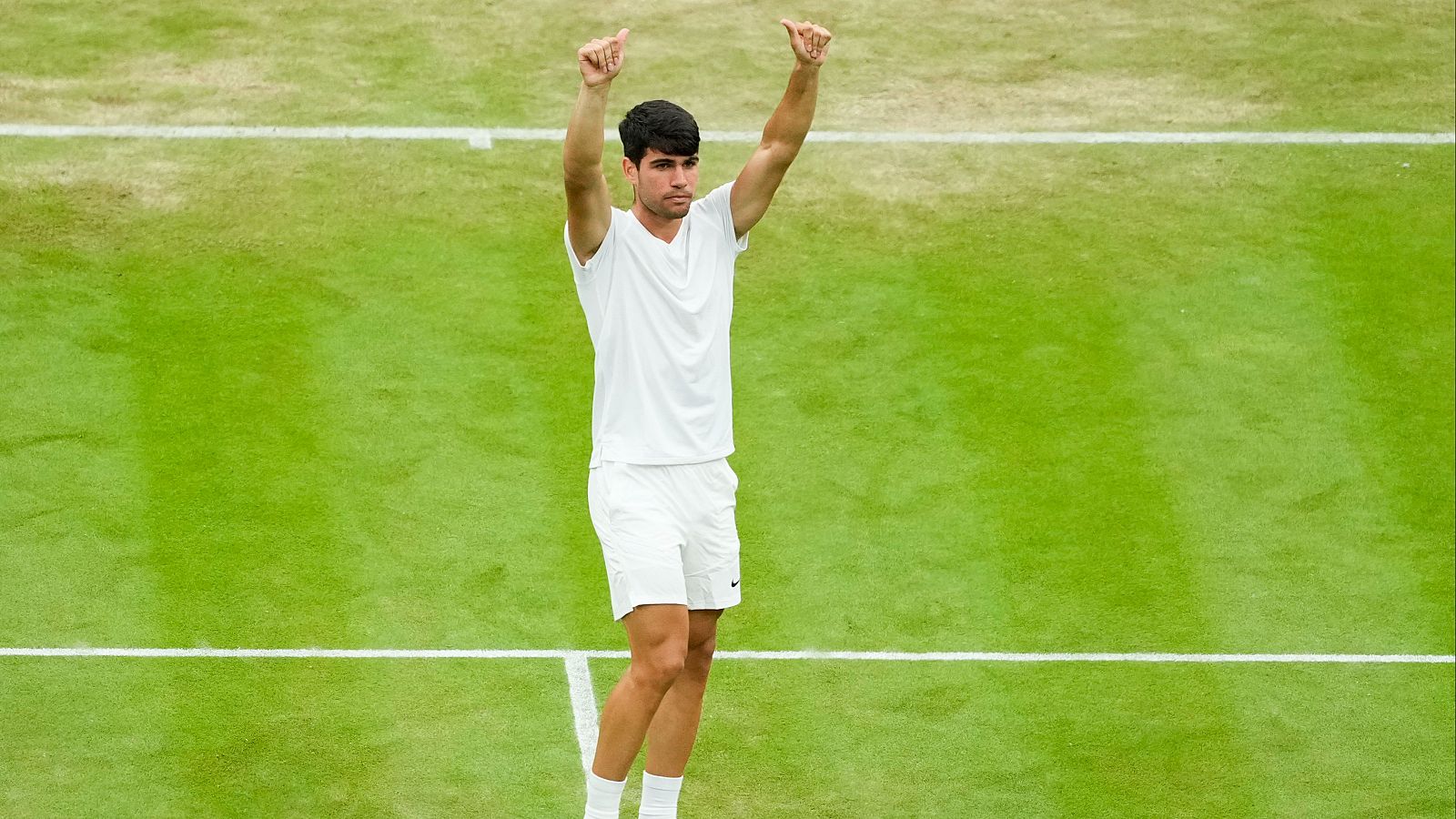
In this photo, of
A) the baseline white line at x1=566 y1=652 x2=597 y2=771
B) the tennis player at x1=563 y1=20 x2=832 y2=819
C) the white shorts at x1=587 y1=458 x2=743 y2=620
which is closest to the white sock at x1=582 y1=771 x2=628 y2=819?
the tennis player at x1=563 y1=20 x2=832 y2=819

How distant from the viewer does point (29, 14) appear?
1470 centimetres

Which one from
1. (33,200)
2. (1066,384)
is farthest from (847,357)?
(33,200)

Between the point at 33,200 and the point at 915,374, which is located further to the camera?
the point at 33,200

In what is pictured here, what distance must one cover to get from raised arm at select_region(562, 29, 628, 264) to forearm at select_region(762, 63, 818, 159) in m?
0.78

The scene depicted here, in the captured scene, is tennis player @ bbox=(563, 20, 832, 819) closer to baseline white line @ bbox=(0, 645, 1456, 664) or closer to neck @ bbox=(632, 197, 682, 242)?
neck @ bbox=(632, 197, 682, 242)

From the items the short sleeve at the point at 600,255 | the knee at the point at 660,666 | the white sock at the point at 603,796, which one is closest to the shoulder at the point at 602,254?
the short sleeve at the point at 600,255

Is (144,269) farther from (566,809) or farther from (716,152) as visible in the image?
(566,809)

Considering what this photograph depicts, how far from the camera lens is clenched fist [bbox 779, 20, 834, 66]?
7695mm

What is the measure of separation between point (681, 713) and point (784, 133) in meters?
2.24

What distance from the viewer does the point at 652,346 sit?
7.52 meters

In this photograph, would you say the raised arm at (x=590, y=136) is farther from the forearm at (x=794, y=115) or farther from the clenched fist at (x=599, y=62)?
the forearm at (x=794, y=115)

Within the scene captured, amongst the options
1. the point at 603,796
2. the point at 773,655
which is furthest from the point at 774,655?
the point at 603,796

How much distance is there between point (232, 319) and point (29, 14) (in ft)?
13.3

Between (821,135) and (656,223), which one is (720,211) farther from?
(821,135)
